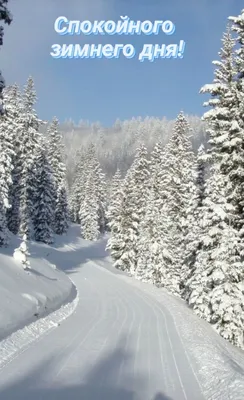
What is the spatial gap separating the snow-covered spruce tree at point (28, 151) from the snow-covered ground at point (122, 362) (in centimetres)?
2832

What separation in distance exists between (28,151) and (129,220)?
14953 mm

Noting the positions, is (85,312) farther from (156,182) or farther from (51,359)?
(156,182)

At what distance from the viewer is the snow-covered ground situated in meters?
8.85

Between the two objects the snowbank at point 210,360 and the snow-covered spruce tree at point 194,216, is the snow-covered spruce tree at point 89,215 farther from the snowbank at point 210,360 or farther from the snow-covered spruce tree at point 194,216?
the snowbank at point 210,360

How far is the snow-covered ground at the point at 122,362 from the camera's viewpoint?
8.85 m

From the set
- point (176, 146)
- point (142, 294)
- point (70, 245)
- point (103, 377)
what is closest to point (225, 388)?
point (103, 377)

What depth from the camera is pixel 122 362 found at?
37.0 feet

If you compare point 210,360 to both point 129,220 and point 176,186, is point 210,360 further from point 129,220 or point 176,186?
point 129,220

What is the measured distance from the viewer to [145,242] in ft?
136

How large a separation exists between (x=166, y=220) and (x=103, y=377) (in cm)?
3022

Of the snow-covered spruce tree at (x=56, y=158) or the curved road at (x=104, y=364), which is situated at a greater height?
the snow-covered spruce tree at (x=56, y=158)

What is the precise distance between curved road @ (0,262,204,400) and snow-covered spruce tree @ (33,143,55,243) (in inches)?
1403

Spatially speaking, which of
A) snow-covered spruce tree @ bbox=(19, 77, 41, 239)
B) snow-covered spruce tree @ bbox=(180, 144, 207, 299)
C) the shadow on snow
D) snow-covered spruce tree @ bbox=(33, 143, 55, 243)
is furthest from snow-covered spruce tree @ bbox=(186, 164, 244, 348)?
snow-covered spruce tree @ bbox=(33, 143, 55, 243)

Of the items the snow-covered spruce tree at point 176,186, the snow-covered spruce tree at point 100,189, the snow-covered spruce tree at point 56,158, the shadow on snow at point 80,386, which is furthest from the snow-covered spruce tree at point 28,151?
the shadow on snow at point 80,386
